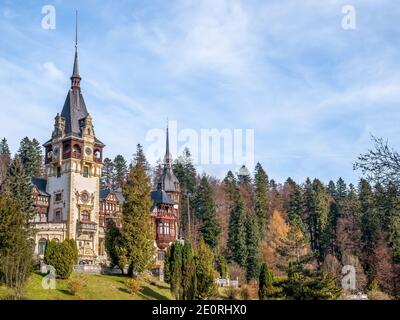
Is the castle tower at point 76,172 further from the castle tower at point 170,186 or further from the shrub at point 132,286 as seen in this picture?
the shrub at point 132,286

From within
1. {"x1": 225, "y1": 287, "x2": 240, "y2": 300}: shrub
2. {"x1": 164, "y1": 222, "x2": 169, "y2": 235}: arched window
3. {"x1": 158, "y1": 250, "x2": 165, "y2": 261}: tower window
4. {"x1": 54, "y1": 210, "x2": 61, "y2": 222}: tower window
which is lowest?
{"x1": 225, "y1": 287, "x2": 240, "y2": 300}: shrub

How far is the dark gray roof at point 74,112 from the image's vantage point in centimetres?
6812

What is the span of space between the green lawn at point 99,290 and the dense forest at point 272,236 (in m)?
→ 2.00

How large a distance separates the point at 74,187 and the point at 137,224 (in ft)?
48.6

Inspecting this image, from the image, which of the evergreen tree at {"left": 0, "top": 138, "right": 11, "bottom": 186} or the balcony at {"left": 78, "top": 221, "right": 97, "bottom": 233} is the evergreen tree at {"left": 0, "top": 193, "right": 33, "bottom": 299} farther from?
the evergreen tree at {"left": 0, "top": 138, "right": 11, "bottom": 186}

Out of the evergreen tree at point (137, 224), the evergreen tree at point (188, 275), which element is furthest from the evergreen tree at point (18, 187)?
the evergreen tree at point (188, 275)

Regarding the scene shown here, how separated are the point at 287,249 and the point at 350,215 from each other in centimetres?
4313

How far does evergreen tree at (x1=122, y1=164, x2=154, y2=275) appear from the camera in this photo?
53.8m

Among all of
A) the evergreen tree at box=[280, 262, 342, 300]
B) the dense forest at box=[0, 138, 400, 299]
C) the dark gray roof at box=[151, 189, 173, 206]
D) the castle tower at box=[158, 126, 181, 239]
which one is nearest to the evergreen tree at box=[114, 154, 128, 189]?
the dense forest at box=[0, 138, 400, 299]

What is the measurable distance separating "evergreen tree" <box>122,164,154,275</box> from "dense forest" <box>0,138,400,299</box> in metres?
1.55

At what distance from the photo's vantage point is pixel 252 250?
74.7 meters
